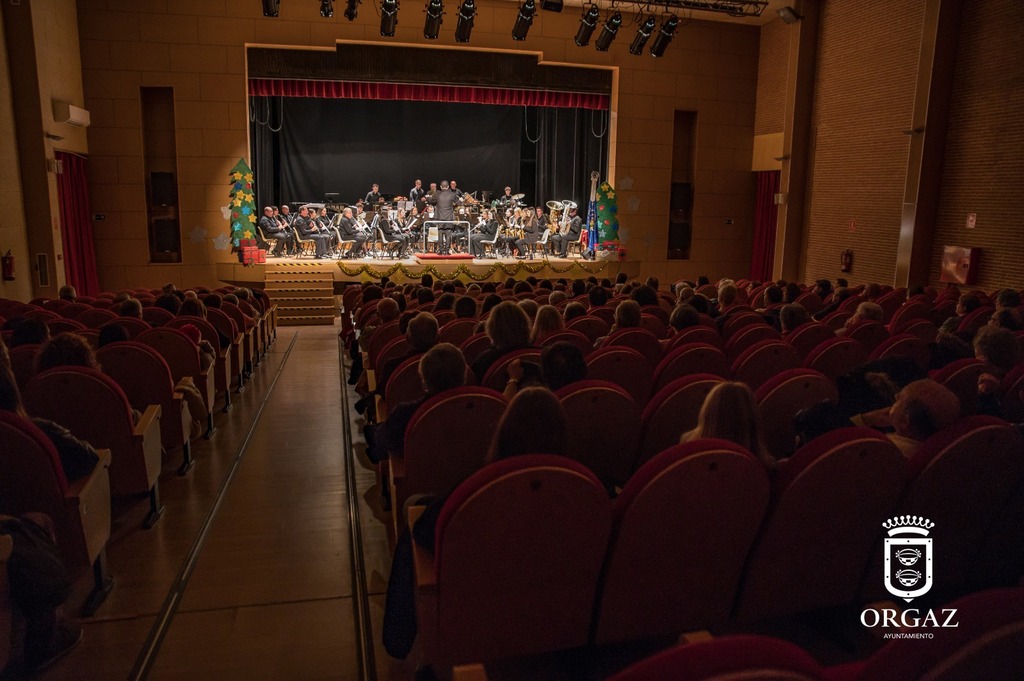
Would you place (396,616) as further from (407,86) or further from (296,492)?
(407,86)

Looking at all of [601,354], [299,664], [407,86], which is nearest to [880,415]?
[601,354]

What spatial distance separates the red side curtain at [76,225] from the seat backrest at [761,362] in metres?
10.9

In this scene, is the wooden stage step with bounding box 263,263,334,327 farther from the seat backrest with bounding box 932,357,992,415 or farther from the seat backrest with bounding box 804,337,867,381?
the seat backrest with bounding box 932,357,992,415

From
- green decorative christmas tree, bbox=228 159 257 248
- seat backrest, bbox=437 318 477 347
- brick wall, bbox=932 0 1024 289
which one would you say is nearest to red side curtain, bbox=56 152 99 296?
green decorative christmas tree, bbox=228 159 257 248

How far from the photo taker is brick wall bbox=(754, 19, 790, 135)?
45.0 ft

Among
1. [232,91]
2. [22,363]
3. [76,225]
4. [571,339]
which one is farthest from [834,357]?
[76,225]

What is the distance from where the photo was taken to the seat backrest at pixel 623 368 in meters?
3.48

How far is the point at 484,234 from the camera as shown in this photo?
1455 cm

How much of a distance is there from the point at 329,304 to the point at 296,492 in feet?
26.5

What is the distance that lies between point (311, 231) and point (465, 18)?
518cm

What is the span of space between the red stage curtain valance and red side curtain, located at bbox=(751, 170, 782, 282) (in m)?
3.75

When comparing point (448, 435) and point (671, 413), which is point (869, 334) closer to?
point (671, 413)

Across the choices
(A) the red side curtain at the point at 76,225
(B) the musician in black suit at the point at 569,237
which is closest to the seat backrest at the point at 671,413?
(A) the red side curtain at the point at 76,225

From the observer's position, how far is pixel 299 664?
7.71 ft
